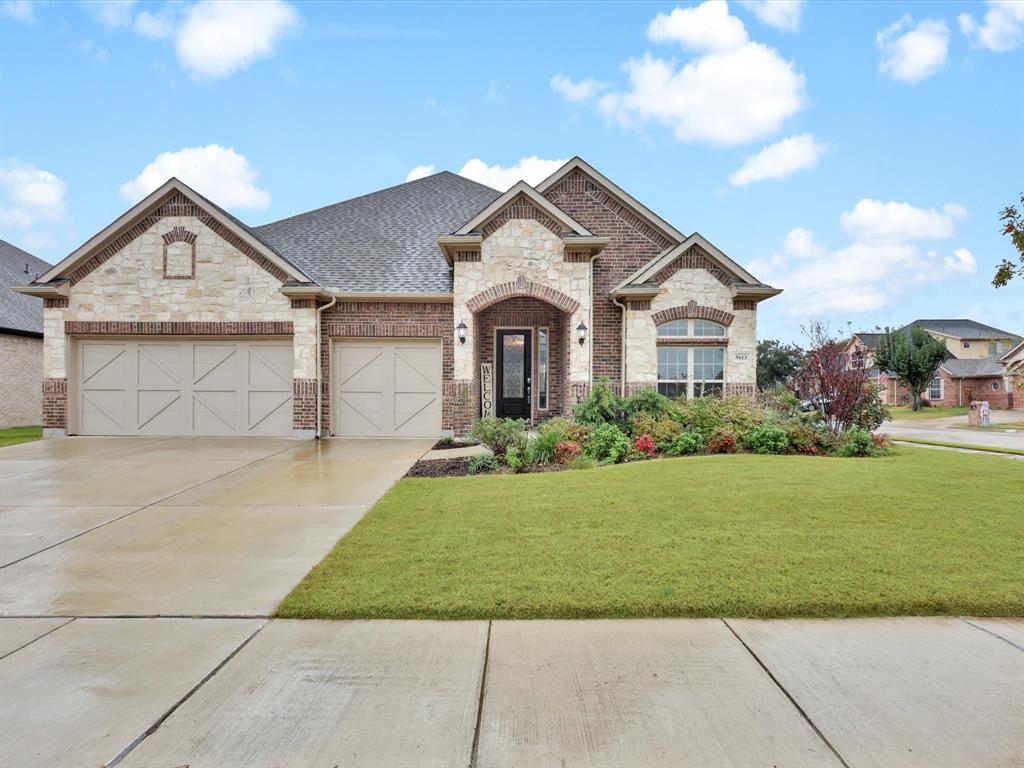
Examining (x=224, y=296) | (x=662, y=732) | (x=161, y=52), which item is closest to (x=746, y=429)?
(x=662, y=732)

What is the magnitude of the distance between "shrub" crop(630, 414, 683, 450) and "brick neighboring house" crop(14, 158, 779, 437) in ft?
9.62

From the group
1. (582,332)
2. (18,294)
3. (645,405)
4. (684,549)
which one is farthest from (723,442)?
(18,294)

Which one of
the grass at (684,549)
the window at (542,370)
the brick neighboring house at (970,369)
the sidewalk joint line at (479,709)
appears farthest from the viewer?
the brick neighboring house at (970,369)

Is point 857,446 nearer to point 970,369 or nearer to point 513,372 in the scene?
point 513,372

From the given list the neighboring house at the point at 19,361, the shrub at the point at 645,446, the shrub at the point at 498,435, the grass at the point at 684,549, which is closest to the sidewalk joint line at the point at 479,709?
the grass at the point at 684,549

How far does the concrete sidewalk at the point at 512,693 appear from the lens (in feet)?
7.64

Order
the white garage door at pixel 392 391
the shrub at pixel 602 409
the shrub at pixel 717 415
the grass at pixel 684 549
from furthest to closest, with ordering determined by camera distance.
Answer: the white garage door at pixel 392 391 → the shrub at pixel 602 409 → the shrub at pixel 717 415 → the grass at pixel 684 549

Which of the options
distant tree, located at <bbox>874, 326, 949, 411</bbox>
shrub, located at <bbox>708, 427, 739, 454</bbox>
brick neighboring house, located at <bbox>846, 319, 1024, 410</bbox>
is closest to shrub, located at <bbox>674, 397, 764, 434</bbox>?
shrub, located at <bbox>708, 427, 739, 454</bbox>

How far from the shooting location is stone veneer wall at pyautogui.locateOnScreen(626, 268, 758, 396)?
13.3 meters

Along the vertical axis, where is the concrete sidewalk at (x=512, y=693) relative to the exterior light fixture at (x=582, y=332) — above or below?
below

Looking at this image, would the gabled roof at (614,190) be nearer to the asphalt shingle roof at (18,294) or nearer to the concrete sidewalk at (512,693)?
the concrete sidewalk at (512,693)

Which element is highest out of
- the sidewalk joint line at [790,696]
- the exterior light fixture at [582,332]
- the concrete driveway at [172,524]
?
the exterior light fixture at [582,332]

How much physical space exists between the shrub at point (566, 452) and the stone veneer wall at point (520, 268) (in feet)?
14.5

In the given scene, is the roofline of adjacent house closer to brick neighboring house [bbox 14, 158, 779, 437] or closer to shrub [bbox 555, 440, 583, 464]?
brick neighboring house [bbox 14, 158, 779, 437]
